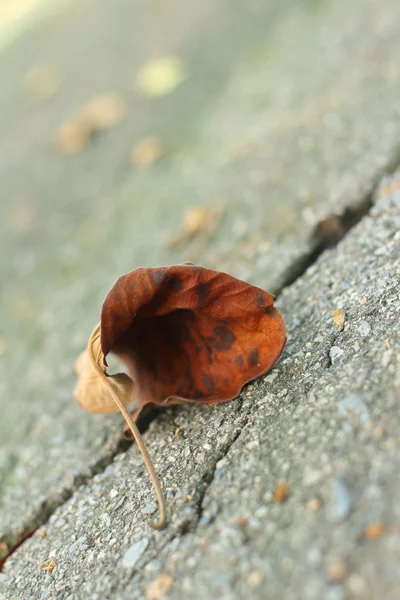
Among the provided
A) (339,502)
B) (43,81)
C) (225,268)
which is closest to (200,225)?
(225,268)

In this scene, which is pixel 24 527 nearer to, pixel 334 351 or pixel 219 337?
pixel 219 337

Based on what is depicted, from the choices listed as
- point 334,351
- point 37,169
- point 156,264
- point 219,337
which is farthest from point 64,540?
point 37,169

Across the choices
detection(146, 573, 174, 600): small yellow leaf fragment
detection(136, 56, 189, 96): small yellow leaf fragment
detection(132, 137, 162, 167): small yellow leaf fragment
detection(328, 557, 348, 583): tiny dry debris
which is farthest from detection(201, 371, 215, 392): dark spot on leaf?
detection(136, 56, 189, 96): small yellow leaf fragment

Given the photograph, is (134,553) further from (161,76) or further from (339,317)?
(161,76)

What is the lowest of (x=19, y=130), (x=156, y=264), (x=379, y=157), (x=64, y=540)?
(x=379, y=157)

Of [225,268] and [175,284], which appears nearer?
[175,284]

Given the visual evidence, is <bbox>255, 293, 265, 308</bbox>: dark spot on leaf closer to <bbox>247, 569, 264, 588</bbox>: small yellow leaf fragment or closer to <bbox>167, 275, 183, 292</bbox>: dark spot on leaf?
<bbox>167, 275, 183, 292</bbox>: dark spot on leaf
